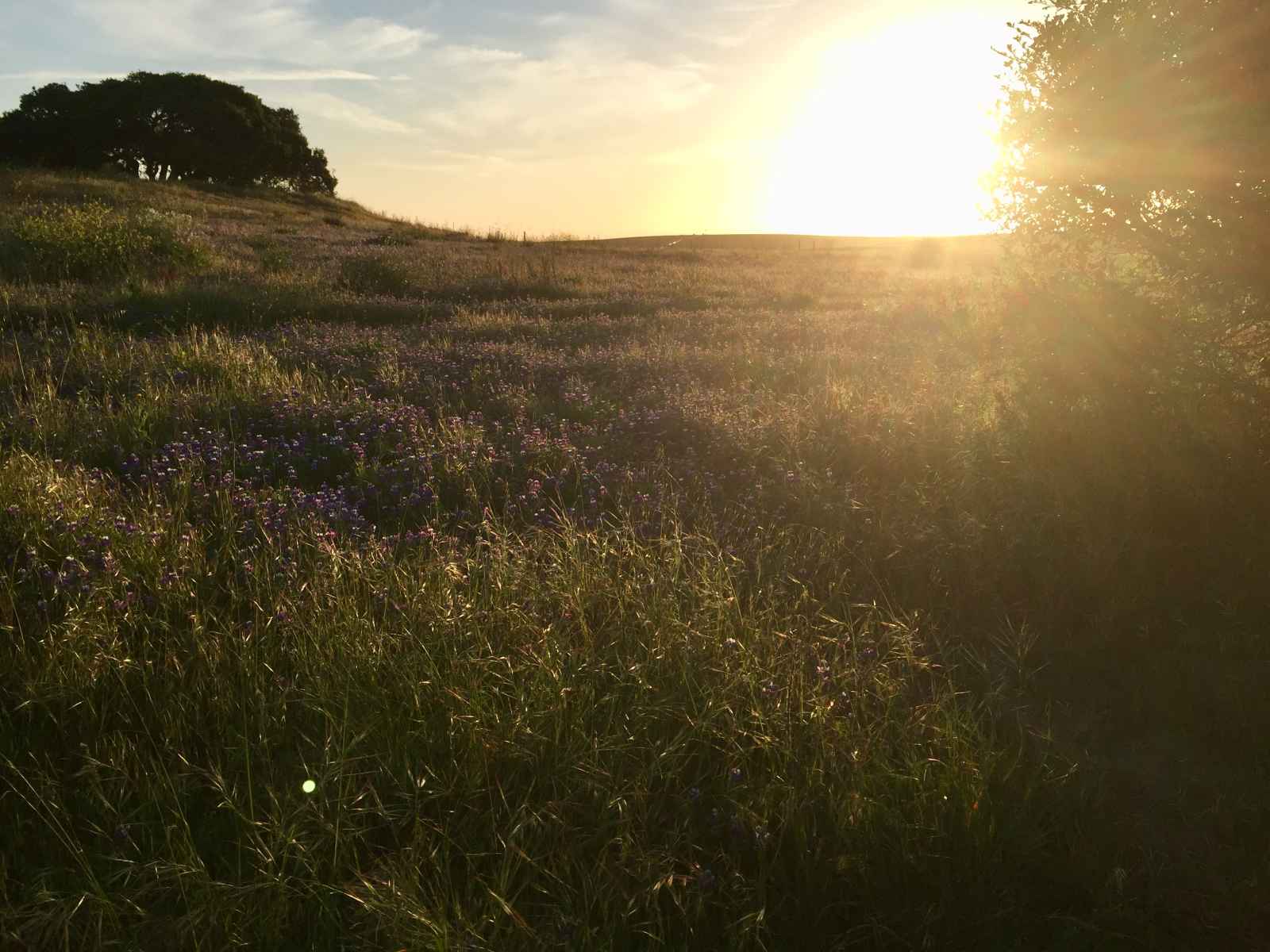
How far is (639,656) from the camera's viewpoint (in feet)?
9.78

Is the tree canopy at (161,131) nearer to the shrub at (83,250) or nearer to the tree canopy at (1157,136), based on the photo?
the shrub at (83,250)

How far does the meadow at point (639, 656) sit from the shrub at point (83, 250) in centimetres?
575

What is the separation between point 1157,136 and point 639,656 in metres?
5.33

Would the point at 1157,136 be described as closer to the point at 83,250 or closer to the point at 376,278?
the point at 376,278

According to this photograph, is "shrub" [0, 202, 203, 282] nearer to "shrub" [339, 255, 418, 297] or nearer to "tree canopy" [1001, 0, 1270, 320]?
"shrub" [339, 255, 418, 297]

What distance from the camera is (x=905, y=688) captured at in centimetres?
318

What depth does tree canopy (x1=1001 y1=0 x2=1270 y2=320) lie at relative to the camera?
508 cm

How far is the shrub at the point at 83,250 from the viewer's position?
11578 millimetres

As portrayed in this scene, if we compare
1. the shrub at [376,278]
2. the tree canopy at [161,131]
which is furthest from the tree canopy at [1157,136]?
the tree canopy at [161,131]

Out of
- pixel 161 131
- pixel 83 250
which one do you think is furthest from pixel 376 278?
pixel 161 131

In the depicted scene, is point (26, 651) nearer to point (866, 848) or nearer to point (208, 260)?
point (866, 848)

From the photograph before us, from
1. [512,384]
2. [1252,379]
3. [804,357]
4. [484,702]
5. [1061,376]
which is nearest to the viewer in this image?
[484,702]

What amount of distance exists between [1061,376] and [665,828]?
4710 mm

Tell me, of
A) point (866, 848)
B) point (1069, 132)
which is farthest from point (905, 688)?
point (1069, 132)
